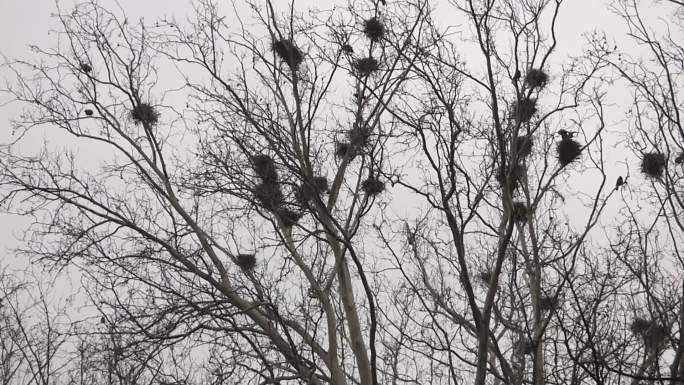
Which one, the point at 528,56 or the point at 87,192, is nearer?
the point at 528,56

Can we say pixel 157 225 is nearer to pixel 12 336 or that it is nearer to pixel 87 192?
pixel 87 192

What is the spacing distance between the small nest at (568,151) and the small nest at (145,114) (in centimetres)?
475

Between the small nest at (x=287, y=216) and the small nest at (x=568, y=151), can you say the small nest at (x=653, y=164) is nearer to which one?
the small nest at (x=568, y=151)

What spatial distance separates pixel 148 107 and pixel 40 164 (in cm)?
139

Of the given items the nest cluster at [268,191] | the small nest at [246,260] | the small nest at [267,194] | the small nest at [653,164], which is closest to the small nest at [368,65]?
→ the nest cluster at [268,191]

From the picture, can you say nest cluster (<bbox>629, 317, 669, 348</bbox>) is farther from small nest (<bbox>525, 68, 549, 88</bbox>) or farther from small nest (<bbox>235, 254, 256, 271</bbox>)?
small nest (<bbox>235, 254, 256, 271</bbox>)

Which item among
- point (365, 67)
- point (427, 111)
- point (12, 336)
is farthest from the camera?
point (12, 336)

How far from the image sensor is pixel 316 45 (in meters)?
6.80

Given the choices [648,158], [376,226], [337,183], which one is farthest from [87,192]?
[648,158]

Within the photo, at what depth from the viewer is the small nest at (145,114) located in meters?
7.83

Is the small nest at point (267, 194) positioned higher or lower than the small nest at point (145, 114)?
lower

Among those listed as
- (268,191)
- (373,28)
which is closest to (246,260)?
(268,191)

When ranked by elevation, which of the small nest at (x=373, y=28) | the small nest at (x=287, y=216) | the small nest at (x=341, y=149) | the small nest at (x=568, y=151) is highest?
the small nest at (x=373, y=28)

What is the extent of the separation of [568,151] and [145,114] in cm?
491
